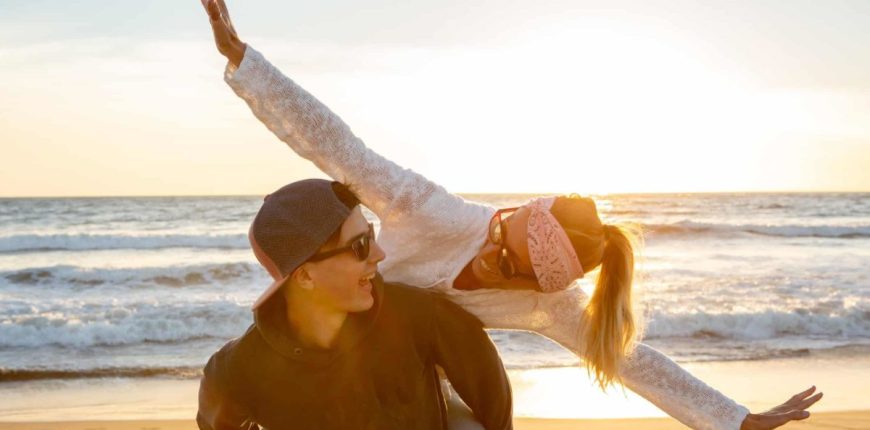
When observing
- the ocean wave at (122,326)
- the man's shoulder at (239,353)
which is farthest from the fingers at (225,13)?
the ocean wave at (122,326)

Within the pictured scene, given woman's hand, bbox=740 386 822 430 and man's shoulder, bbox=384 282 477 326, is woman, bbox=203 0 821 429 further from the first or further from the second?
man's shoulder, bbox=384 282 477 326

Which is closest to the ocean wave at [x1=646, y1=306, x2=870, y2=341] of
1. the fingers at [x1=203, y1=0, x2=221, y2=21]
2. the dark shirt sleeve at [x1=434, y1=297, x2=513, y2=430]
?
the dark shirt sleeve at [x1=434, y1=297, x2=513, y2=430]

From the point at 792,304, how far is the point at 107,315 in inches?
328

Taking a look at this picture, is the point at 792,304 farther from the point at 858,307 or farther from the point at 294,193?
the point at 294,193

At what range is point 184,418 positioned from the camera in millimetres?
6715

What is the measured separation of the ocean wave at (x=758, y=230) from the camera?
2636cm

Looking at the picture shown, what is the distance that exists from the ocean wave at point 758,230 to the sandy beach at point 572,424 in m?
19.6

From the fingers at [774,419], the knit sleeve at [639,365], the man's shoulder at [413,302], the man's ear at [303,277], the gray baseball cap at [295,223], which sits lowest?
the fingers at [774,419]

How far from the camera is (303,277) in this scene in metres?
3.08

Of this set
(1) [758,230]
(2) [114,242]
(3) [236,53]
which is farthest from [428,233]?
(1) [758,230]

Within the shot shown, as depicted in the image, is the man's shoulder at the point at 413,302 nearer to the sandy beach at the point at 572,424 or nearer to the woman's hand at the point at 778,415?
the woman's hand at the point at 778,415

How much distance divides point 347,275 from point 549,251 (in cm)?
71

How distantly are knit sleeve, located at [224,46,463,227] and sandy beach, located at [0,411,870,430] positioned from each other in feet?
11.7

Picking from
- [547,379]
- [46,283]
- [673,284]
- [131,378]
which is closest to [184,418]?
[131,378]
